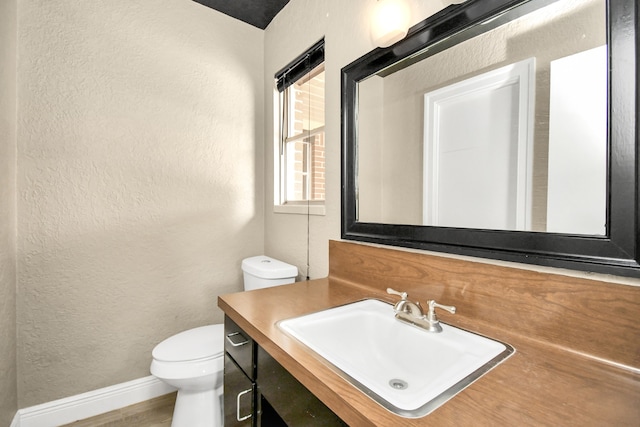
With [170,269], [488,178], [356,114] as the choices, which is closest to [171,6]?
[356,114]

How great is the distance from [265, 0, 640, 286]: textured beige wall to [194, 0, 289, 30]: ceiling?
2.2 inches

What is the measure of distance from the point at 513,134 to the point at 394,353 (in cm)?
Answer: 73

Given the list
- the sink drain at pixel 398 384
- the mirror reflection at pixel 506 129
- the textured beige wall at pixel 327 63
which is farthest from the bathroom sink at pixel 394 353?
the textured beige wall at pixel 327 63

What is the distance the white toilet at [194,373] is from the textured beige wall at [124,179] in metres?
0.46

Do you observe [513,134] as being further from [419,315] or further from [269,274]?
[269,274]

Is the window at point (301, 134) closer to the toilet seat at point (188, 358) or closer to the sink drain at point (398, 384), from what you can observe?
the toilet seat at point (188, 358)

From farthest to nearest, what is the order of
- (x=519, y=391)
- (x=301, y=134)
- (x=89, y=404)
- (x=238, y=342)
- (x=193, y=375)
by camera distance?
(x=301, y=134)
(x=89, y=404)
(x=193, y=375)
(x=238, y=342)
(x=519, y=391)

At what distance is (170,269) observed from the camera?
1913mm

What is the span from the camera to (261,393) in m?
0.93

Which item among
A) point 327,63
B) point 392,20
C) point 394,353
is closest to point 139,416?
point 394,353

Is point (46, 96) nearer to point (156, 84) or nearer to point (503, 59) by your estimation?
point (156, 84)

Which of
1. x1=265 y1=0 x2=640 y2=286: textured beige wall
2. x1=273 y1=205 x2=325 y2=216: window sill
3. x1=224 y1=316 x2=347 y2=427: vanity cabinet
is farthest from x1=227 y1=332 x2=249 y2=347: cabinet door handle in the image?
x1=273 y1=205 x2=325 y2=216: window sill

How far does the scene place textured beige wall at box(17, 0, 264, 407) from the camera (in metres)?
1.56

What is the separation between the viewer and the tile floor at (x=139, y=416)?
1646 mm
